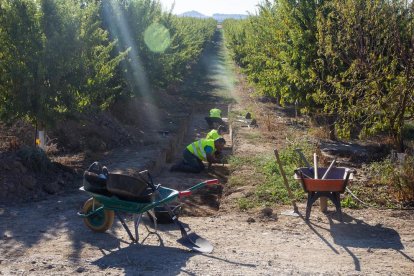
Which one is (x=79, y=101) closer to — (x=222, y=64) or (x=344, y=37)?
(x=344, y=37)

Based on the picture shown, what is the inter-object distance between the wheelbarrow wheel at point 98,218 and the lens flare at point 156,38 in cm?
1309

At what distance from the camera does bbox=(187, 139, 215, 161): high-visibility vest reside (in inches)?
482

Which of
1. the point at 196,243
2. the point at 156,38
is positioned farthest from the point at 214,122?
the point at 196,243

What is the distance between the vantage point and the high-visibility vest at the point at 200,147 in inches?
482

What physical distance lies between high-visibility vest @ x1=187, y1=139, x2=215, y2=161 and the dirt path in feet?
12.4

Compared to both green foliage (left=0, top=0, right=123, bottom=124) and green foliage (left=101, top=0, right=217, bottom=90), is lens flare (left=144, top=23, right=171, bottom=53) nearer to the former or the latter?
green foliage (left=101, top=0, right=217, bottom=90)

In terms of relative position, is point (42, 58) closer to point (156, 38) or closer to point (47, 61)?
point (47, 61)

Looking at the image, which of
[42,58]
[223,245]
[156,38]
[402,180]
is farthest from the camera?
[156,38]

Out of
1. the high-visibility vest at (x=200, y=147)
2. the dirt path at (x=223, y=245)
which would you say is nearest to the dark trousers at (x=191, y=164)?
the high-visibility vest at (x=200, y=147)

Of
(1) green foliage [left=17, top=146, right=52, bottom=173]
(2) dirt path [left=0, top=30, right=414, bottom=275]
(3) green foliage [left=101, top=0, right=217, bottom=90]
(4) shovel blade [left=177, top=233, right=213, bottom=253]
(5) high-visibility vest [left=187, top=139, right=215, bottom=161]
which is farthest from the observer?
(3) green foliage [left=101, top=0, right=217, bottom=90]

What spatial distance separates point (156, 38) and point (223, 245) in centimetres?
1531

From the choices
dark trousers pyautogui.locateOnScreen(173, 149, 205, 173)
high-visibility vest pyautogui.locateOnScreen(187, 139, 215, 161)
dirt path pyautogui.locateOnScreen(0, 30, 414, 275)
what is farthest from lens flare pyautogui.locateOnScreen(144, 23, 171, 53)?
dirt path pyautogui.locateOnScreen(0, 30, 414, 275)

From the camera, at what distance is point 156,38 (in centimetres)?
2094

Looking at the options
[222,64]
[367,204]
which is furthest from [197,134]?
[222,64]
